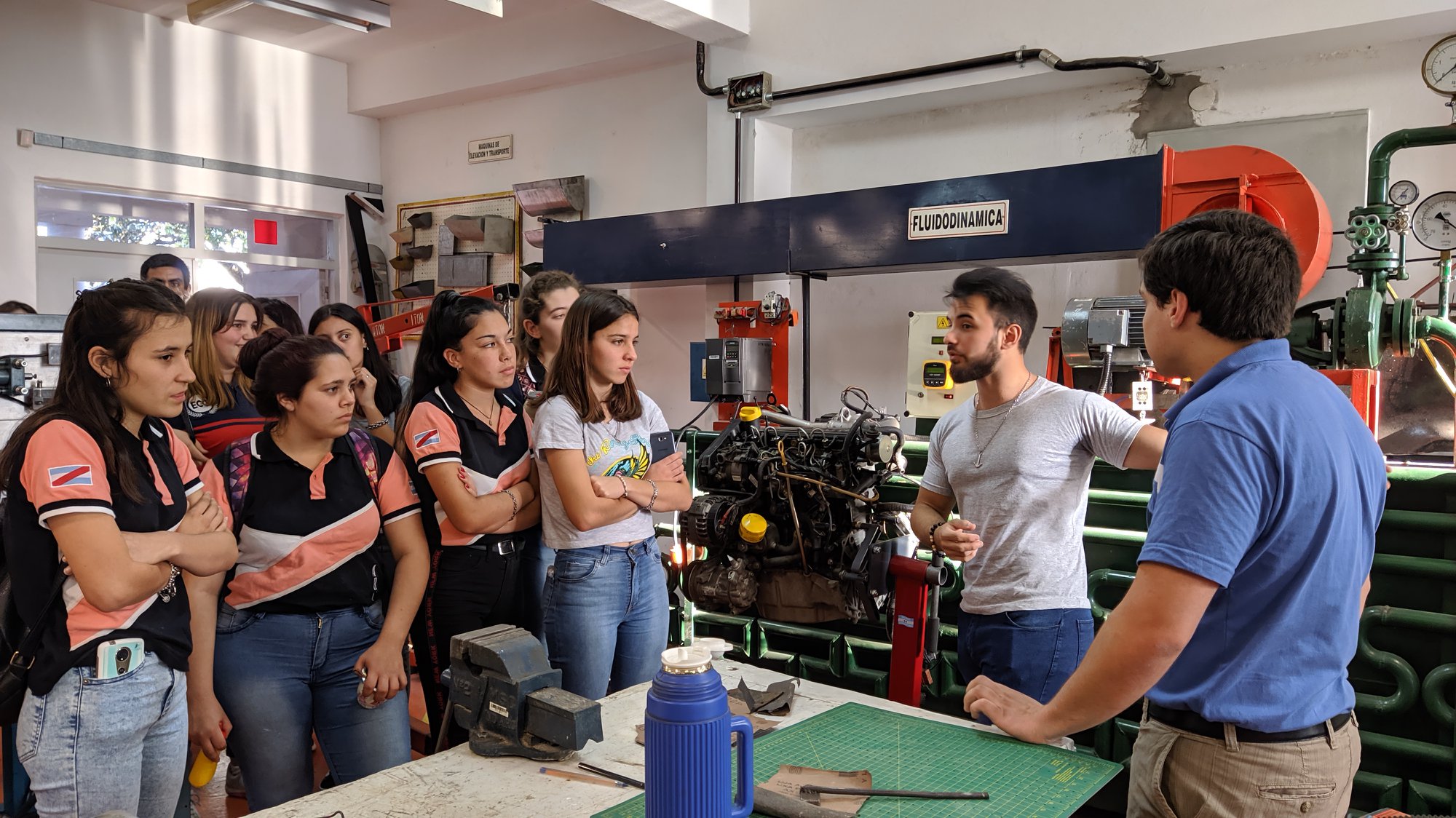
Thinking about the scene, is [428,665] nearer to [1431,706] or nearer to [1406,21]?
[1431,706]

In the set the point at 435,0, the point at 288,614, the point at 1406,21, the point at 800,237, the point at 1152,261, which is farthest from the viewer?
the point at 435,0

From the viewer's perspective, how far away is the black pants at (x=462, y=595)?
96.6 inches

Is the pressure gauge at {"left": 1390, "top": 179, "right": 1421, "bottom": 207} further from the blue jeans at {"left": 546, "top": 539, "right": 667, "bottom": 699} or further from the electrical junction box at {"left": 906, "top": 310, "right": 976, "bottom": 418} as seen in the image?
the blue jeans at {"left": 546, "top": 539, "right": 667, "bottom": 699}

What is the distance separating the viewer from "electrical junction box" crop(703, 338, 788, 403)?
4188 mm

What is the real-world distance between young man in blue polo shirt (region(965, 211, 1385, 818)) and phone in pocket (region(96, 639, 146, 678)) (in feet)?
5.30

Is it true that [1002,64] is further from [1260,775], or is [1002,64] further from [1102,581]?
[1260,775]

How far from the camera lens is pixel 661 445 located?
8.72 feet

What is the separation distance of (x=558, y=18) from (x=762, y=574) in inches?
176

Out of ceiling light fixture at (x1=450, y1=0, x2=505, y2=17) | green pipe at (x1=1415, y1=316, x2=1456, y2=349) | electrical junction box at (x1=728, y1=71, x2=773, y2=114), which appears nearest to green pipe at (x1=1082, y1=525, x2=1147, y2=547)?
green pipe at (x1=1415, y1=316, x2=1456, y2=349)

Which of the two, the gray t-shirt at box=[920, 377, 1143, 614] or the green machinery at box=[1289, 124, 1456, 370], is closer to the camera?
the gray t-shirt at box=[920, 377, 1143, 614]

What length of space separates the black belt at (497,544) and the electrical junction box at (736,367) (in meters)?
1.81

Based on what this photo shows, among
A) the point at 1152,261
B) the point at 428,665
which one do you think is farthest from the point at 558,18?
the point at 1152,261

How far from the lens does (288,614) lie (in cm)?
202

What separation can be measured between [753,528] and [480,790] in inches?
66.7
